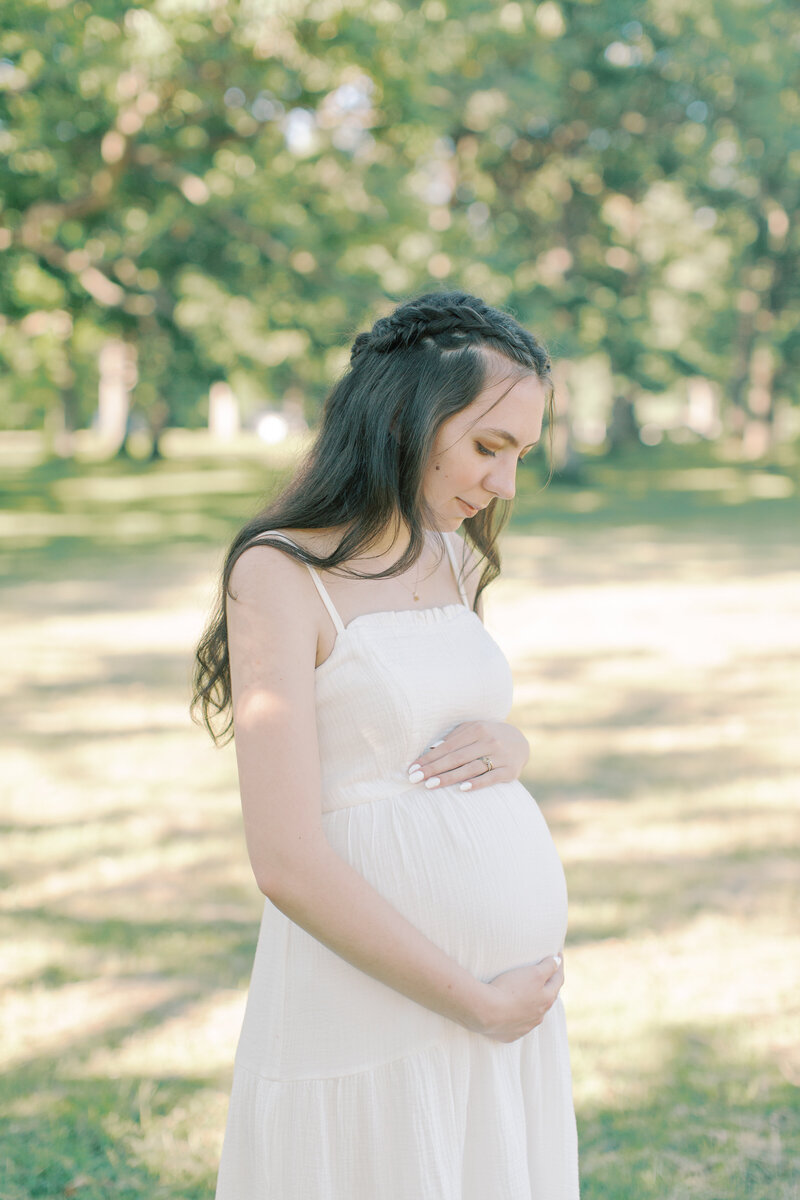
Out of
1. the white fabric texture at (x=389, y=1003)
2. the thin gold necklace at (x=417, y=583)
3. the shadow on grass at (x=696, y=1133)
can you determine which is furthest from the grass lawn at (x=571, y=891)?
the thin gold necklace at (x=417, y=583)

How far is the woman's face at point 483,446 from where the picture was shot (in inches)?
75.9

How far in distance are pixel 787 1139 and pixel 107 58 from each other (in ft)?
48.3

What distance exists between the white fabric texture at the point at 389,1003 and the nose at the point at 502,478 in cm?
24

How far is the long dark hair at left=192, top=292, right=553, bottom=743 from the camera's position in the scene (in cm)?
190

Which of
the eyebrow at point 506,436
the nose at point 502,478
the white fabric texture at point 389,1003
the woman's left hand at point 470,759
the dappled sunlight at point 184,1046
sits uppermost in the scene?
the eyebrow at point 506,436

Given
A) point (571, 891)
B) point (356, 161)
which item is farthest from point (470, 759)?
point (356, 161)

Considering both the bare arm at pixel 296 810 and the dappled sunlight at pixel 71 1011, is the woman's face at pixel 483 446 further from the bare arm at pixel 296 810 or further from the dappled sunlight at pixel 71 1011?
the dappled sunlight at pixel 71 1011

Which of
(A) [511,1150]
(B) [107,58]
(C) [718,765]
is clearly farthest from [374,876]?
(B) [107,58]

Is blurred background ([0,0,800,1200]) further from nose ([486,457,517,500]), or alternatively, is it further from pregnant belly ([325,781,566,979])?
pregnant belly ([325,781,566,979])

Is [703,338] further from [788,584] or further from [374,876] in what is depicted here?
[374,876]

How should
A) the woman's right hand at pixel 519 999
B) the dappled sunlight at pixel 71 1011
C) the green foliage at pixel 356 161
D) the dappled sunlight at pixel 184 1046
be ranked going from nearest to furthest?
the woman's right hand at pixel 519 999, the dappled sunlight at pixel 184 1046, the dappled sunlight at pixel 71 1011, the green foliage at pixel 356 161

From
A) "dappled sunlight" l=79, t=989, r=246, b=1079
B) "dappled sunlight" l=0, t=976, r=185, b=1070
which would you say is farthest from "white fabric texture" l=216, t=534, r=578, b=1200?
"dappled sunlight" l=0, t=976, r=185, b=1070

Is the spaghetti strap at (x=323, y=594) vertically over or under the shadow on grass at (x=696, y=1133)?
over

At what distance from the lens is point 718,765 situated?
695 centimetres
